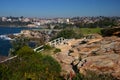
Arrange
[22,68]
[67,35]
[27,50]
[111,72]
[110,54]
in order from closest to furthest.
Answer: [111,72] → [22,68] → [110,54] → [27,50] → [67,35]

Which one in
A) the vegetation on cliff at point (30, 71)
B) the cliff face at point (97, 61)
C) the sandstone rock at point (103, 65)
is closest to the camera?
the vegetation on cliff at point (30, 71)

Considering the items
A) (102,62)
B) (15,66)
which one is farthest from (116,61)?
(15,66)

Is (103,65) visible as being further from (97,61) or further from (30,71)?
(30,71)

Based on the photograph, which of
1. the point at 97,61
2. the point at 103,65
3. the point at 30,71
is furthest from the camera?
the point at 97,61

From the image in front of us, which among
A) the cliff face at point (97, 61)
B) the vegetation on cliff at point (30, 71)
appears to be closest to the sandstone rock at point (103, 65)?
the cliff face at point (97, 61)

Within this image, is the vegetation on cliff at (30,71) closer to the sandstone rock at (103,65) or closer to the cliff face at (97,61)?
the cliff face at (97,61)

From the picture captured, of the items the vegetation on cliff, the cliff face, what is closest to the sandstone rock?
the cliff face

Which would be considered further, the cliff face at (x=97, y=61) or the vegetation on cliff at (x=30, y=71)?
the cliff face at (x=97, y=61)

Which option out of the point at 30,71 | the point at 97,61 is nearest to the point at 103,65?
the point at 97,61

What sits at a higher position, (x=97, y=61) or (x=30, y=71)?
(x=97, y=61)

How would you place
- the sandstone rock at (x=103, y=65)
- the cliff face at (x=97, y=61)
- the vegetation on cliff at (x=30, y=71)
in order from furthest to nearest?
the cliff face at (x=97, y=61), the sandstone rock at (x=103, y=65), the vegetation on cliff at (x=30, y=71)

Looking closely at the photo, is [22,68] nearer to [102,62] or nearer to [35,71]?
[35,71]
